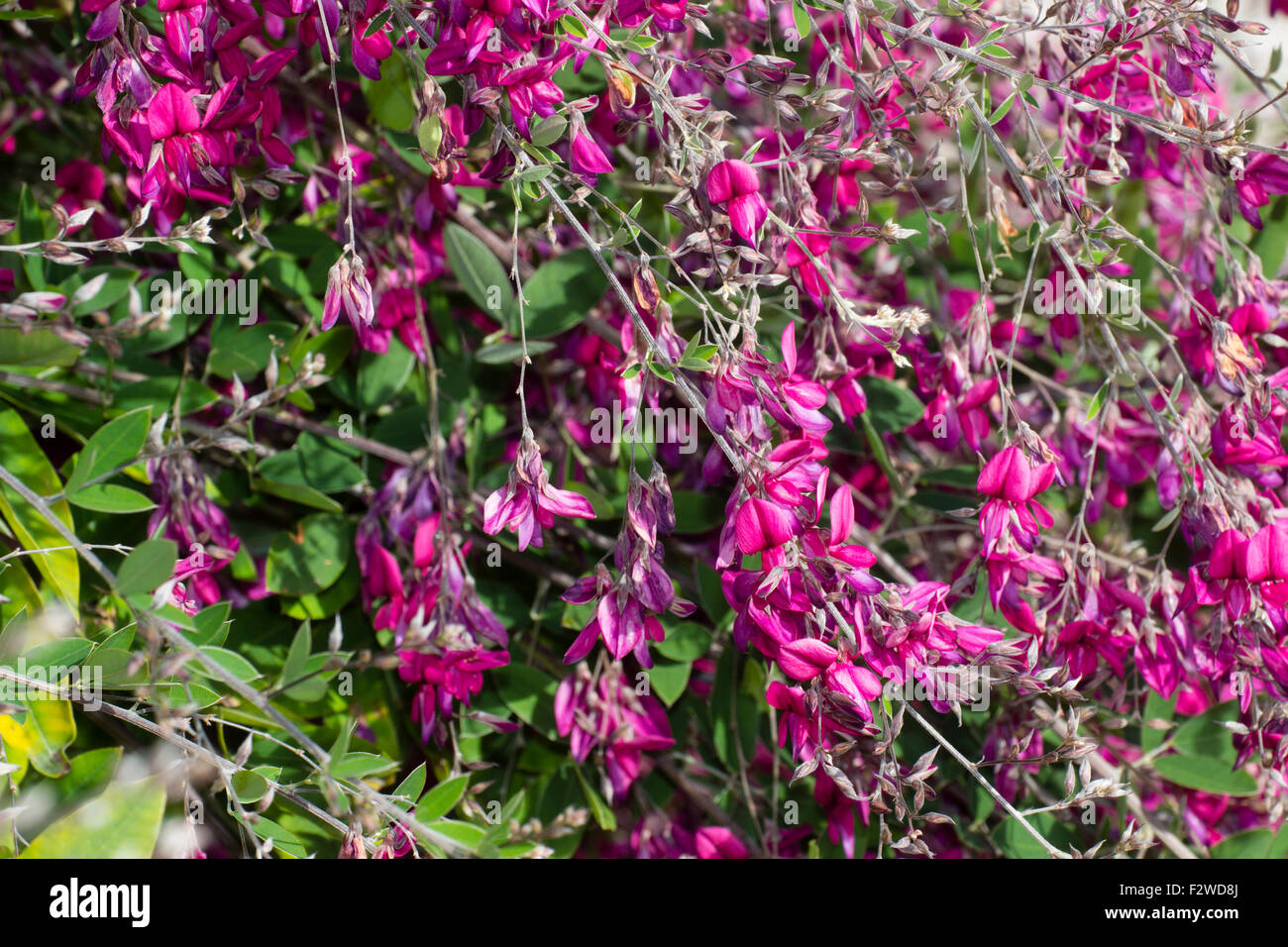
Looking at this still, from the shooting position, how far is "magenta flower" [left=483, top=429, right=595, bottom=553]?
0.89 meters

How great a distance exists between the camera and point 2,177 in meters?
1.42

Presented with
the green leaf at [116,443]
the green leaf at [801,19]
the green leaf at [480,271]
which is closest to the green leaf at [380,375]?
the green leaf at [480,271]

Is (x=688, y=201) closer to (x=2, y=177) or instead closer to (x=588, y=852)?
(x=588, y=852)

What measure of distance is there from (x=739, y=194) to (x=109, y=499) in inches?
26.9

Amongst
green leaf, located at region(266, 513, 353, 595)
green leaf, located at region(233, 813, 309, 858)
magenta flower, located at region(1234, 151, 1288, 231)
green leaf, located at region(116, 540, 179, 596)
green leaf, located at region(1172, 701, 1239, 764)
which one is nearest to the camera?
green leaf, located at region(116, 540, 179, 596)

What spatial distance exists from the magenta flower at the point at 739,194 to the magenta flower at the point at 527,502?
0.84ft

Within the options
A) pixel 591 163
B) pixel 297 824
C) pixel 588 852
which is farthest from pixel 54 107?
pixel 588 852

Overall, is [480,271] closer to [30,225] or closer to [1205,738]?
[30,225]

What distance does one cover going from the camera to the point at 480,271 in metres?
1.18

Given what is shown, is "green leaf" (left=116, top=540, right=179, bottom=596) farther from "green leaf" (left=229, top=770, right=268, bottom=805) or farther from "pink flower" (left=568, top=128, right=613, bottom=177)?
"pink flower" (left=568, top=128, right=613, bottom=177)

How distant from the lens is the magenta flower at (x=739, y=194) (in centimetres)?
87

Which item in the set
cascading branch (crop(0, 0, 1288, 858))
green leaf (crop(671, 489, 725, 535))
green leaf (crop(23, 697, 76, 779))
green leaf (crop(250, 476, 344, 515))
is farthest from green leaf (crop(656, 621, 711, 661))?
green leaf (crop(23, 697, 76, 779))

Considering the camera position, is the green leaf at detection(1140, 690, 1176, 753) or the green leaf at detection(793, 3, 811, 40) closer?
the green leaf at detection(793, 3, 811, 40)
